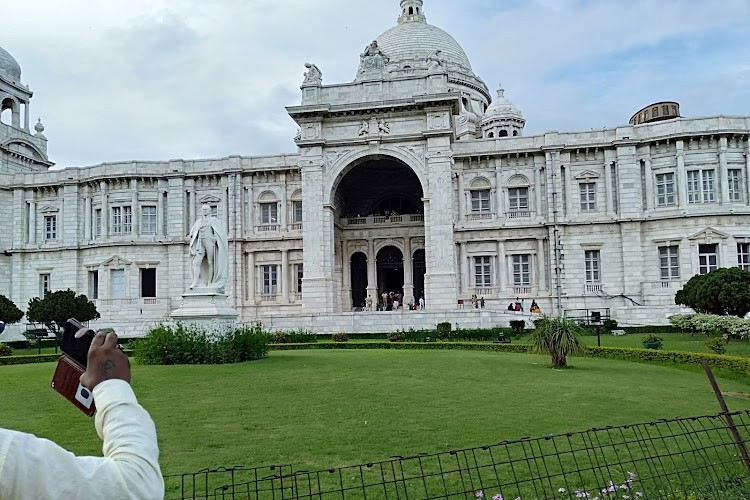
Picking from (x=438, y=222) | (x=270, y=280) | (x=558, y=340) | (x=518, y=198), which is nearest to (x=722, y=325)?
(x=558, y=340)

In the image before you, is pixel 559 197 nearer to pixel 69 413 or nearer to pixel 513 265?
pixel 513 265

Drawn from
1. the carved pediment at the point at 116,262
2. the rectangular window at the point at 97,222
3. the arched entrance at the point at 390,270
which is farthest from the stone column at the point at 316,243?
the rectangular window at the point at 97,222

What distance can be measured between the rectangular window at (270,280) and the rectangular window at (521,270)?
16270mm

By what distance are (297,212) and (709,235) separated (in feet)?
86.7

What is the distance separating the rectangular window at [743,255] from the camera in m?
38.8

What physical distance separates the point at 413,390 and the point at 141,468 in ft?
35.1

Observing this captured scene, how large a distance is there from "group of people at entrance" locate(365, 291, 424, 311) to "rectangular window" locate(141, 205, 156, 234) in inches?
A: 646

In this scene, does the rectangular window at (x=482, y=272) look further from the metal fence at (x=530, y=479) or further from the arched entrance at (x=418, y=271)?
the metal fence at (x=530, y=479)

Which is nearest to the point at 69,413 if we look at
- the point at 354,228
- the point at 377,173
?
the point at 354,228

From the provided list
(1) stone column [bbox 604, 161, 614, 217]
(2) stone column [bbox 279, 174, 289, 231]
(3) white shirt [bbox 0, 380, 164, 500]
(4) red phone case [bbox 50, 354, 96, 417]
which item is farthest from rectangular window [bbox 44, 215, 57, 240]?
(3) white shirt [bbox 0, 380, 164, 500]

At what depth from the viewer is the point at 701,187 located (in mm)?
39844

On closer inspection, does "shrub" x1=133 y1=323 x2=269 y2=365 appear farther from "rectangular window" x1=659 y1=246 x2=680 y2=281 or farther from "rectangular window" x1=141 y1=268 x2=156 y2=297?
"rectangular window" x1=659 y1=246 x2=680 y2=281

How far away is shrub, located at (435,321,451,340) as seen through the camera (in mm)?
29562

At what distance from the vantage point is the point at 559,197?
4256 cm
